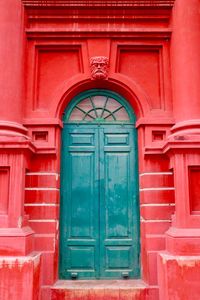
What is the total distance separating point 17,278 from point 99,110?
11.6 ft

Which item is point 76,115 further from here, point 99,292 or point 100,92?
point 99,292

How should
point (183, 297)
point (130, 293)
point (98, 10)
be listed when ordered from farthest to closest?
point (98, 10)
point (130, 293)
point (183, 297)

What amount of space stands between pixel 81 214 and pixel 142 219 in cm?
117

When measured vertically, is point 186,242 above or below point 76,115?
below

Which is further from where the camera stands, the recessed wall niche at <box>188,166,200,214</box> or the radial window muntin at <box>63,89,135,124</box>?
the radial window muntin at <box>63,89,135,124</box>


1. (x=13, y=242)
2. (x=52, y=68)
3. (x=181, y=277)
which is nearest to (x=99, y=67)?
(x=52, y=68)

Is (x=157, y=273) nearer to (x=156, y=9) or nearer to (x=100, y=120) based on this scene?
(x=100, y=120)

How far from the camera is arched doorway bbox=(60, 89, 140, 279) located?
21.1 ft

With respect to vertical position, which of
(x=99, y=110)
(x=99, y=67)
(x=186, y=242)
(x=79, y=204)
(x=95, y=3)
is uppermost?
(x=95, y=3)

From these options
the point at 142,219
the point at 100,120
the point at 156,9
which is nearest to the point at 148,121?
the point at 100,120

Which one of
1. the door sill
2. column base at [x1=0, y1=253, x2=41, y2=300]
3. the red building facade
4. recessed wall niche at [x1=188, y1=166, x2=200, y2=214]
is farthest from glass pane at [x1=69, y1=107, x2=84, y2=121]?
the door sill

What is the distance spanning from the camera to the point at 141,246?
6422 millimetres

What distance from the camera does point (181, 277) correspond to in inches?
209

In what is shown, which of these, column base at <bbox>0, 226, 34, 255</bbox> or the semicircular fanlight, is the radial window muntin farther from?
column base at <bbox>0, 226, 34, 255</bbox>
